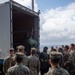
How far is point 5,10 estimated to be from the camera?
11.6 m

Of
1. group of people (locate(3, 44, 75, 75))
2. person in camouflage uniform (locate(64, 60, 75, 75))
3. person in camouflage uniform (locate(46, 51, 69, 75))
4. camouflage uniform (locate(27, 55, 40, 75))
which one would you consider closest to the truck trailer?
group of people (locate(3, 44, 75, 75))

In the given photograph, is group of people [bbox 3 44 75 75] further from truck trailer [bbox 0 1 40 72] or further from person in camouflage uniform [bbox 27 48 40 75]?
truck trailer [bbox 0 1 40 72]

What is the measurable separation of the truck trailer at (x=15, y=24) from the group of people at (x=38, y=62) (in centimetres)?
93

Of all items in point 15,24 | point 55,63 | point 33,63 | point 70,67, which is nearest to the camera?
point 55,63

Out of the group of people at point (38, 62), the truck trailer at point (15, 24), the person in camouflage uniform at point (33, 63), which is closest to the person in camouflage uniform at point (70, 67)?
the group of people at point (38, 62)

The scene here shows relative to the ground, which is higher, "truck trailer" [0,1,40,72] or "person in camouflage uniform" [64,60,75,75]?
"truck trailer" [0,1,40,72]

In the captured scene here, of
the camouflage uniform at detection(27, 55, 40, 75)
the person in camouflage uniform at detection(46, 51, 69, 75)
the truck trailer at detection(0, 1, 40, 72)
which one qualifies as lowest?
the camouflage uniform at detection(27, 55, 40, 75)

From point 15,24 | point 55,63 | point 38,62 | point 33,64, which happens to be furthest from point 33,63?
point 55,63

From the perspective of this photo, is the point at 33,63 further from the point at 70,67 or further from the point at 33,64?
the point at 70,67

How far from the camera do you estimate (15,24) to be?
14.0m

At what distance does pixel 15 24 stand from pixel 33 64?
4.41m

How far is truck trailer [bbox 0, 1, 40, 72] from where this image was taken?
1149cm

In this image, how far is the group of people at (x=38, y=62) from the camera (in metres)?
4.89

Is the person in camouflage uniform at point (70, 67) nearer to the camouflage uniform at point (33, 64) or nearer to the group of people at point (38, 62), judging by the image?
the group of people at point (38, 62)
